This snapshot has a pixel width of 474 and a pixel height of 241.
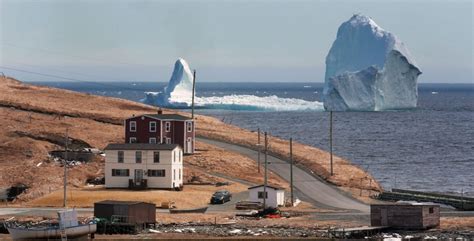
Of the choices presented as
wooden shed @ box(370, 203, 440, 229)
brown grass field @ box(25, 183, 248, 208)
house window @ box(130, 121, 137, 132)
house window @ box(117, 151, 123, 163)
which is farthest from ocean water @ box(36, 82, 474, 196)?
wooden shed @ box(370, 203, 440, 229)

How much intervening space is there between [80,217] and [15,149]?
22.5m

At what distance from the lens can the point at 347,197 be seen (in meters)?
76.2

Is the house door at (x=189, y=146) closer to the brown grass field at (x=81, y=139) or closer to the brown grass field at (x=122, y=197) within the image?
the brown grass field at (x=81, y=139)

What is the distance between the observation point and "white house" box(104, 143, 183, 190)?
251ft

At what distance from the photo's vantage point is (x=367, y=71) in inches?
6452

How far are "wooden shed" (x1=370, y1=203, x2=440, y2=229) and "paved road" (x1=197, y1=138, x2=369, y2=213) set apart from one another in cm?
801

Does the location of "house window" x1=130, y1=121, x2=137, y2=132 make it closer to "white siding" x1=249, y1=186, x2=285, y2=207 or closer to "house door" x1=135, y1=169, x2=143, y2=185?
"house door" x1=135, y1=169, x2=143, y2=185

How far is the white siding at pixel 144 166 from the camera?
7656cm

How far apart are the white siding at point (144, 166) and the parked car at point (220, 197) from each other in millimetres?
4735

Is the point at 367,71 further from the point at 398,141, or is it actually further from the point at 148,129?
the point at 148,129

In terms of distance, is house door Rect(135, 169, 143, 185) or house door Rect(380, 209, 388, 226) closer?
house door Rect(380, 209, 388, 226)

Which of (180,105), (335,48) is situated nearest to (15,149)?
(335,48)

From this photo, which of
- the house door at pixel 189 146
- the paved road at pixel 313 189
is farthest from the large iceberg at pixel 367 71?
the house door at pixel 189 146

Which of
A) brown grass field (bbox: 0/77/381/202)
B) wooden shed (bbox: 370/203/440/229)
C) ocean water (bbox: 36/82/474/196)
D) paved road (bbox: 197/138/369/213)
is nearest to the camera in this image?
wooden shed (bbox: 370/203/440/229)
